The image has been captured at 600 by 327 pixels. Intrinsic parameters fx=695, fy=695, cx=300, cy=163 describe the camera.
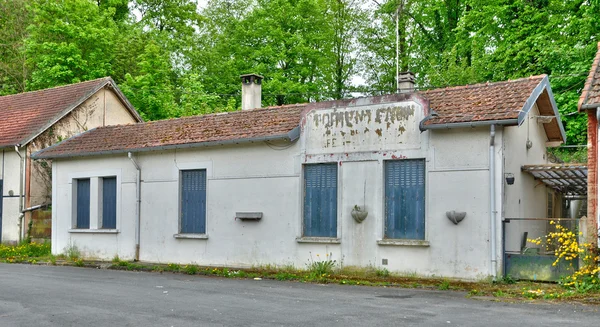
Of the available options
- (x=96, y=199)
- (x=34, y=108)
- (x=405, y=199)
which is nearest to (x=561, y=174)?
(x=405, y=199)

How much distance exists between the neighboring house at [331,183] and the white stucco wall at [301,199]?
3 cm

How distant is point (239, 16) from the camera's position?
4259 cm

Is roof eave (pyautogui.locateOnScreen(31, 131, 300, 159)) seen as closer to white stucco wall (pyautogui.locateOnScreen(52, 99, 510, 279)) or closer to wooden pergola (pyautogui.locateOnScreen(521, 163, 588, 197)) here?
white stucco wall (pyautogui.locateOnScreen(52, 99, 510, 279))

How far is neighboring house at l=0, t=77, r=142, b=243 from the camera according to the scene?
79.0 feet

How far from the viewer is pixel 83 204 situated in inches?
839

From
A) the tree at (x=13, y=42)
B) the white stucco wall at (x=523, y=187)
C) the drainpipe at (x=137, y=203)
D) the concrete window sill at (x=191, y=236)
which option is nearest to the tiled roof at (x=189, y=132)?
the drainpipe at (x=137, y=203)

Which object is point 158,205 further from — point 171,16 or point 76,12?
point 171,16

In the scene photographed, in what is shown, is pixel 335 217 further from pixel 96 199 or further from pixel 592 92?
pixel 96 199

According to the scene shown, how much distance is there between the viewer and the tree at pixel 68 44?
109 ft

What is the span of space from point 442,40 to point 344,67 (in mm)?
7047

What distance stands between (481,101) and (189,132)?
816cm

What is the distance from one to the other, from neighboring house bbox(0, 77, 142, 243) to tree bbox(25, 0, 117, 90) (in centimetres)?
626

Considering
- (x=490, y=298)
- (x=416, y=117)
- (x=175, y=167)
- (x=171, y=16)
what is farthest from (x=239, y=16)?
(x=490, y=298)

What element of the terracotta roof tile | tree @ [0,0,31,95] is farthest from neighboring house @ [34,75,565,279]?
tree @ [0,0,31,95]
